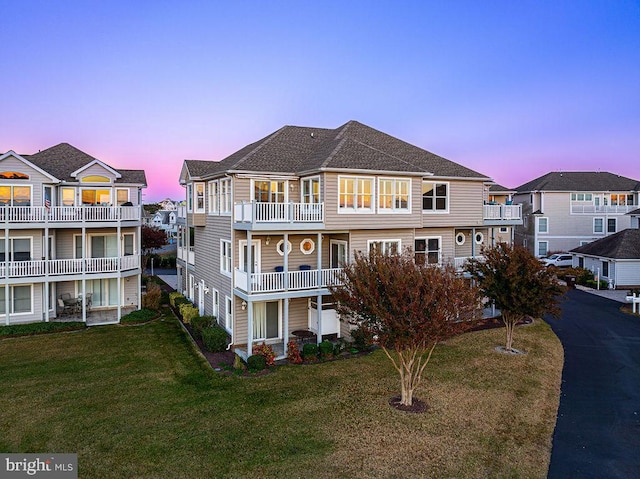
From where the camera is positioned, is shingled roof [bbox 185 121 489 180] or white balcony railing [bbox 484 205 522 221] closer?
shingled roof [bbox 185 121 489 180]

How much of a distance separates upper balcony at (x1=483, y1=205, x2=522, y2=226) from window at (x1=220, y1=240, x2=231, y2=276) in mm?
14261

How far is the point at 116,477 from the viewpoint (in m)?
8.52

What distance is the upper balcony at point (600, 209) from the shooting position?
4319cm

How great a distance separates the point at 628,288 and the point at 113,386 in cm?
3524

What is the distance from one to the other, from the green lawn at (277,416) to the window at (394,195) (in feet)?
21.4

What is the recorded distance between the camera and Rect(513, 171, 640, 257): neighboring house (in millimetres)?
43500

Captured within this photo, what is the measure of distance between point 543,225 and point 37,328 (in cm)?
4507

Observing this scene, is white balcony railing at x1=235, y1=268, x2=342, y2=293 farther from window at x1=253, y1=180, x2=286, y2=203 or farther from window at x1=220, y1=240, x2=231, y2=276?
window at x1=253, y1=180, x2=286, y2=203

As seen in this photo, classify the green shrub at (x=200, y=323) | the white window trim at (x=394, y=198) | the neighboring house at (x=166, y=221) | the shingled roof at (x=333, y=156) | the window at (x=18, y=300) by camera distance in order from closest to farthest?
1. the shingled roof at (x=333, y=156)
2. the white window trim at (x=394, y=198)
3. the green shrub at (x=200, y=323)
4. the window at (x=18, y=300)
5. the neighboring house at (x=166, y=221)

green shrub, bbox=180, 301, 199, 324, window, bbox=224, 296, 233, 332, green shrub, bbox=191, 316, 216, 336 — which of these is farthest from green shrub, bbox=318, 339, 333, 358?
green shrub, bbox=180, 301, 199, 324

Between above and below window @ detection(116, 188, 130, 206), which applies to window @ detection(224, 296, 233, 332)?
below

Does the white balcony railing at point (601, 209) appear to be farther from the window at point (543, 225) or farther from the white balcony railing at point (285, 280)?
the white balcony railing at point (285, 280)

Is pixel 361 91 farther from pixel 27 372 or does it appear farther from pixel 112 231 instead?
pixel 27 372

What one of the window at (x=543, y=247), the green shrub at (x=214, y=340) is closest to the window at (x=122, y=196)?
the green shrub at (x=214, y=340)
